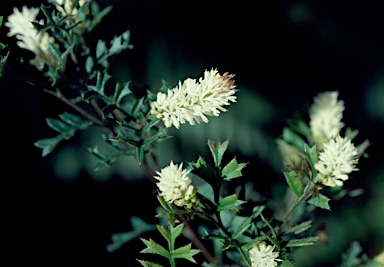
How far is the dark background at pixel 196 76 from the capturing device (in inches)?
64.4

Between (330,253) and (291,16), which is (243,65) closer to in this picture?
(291,16)

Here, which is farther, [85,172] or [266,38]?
[266,38]

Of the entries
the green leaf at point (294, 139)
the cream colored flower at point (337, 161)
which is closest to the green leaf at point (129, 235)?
the green leaf at point (294, 139)

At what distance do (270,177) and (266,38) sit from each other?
662mm

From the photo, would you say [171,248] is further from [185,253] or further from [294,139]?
[294,139]

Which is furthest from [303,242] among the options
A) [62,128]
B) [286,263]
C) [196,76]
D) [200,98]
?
[196,76]

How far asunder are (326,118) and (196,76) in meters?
0.80

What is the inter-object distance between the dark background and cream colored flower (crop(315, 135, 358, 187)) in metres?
0.56

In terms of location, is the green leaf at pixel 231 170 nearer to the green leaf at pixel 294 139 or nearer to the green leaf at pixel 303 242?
the green leaf at pixel 303 242

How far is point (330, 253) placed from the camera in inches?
70.0

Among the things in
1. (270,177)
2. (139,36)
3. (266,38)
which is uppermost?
(139,36)

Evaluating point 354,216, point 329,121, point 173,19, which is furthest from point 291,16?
point 329,121

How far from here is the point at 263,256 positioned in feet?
2.87

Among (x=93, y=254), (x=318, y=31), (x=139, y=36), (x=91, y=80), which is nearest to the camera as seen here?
(x=91, y=80)
